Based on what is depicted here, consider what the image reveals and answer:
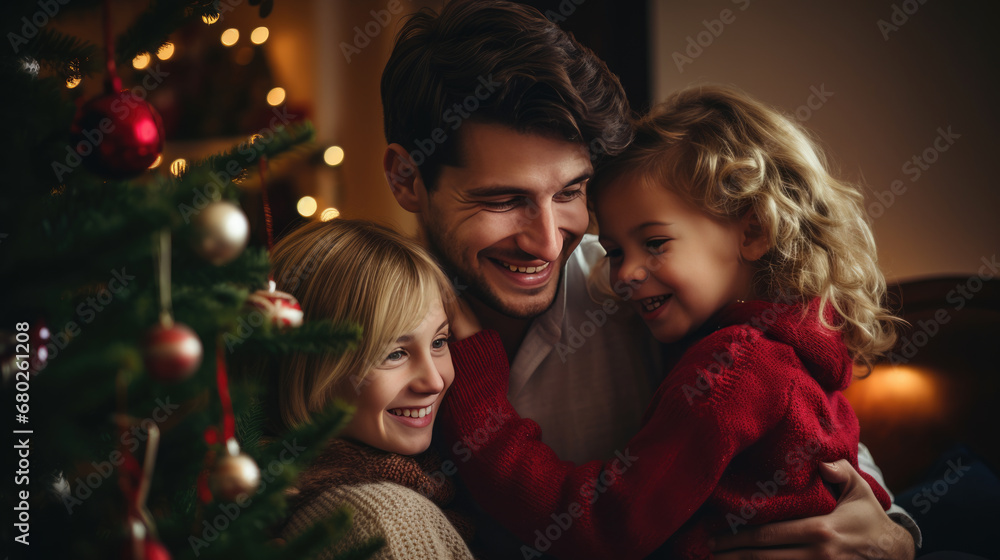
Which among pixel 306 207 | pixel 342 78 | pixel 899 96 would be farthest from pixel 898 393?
pixel 342 78

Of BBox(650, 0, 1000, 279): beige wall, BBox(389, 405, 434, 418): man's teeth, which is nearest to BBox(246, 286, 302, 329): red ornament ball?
BBox(389, 405, 434, 418): man's teeth

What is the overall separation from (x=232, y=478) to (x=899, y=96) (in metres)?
1.95

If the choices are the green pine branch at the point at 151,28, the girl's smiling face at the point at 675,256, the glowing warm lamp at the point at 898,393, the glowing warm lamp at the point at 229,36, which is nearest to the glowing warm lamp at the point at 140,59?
the green pine branch at the point at 151,28

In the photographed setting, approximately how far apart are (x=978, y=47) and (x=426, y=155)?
150 cm

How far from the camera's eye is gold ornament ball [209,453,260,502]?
1.47ft

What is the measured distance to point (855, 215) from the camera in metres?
1.22

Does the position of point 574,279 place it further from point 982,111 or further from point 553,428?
point 982,111

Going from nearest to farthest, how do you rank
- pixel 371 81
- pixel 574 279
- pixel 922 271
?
pixel 574 279 → pixel 922 271 → pixel 371 81

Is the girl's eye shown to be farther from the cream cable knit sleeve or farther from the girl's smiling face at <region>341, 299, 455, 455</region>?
the cream cable knit sleeve

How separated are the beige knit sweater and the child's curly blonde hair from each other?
24.6 inches

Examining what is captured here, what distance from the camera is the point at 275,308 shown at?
546 mm

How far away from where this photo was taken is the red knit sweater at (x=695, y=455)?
93 cm

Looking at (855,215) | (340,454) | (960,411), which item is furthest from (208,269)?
(960,411)

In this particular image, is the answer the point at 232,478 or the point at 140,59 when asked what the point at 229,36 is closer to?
the point at 140,59
